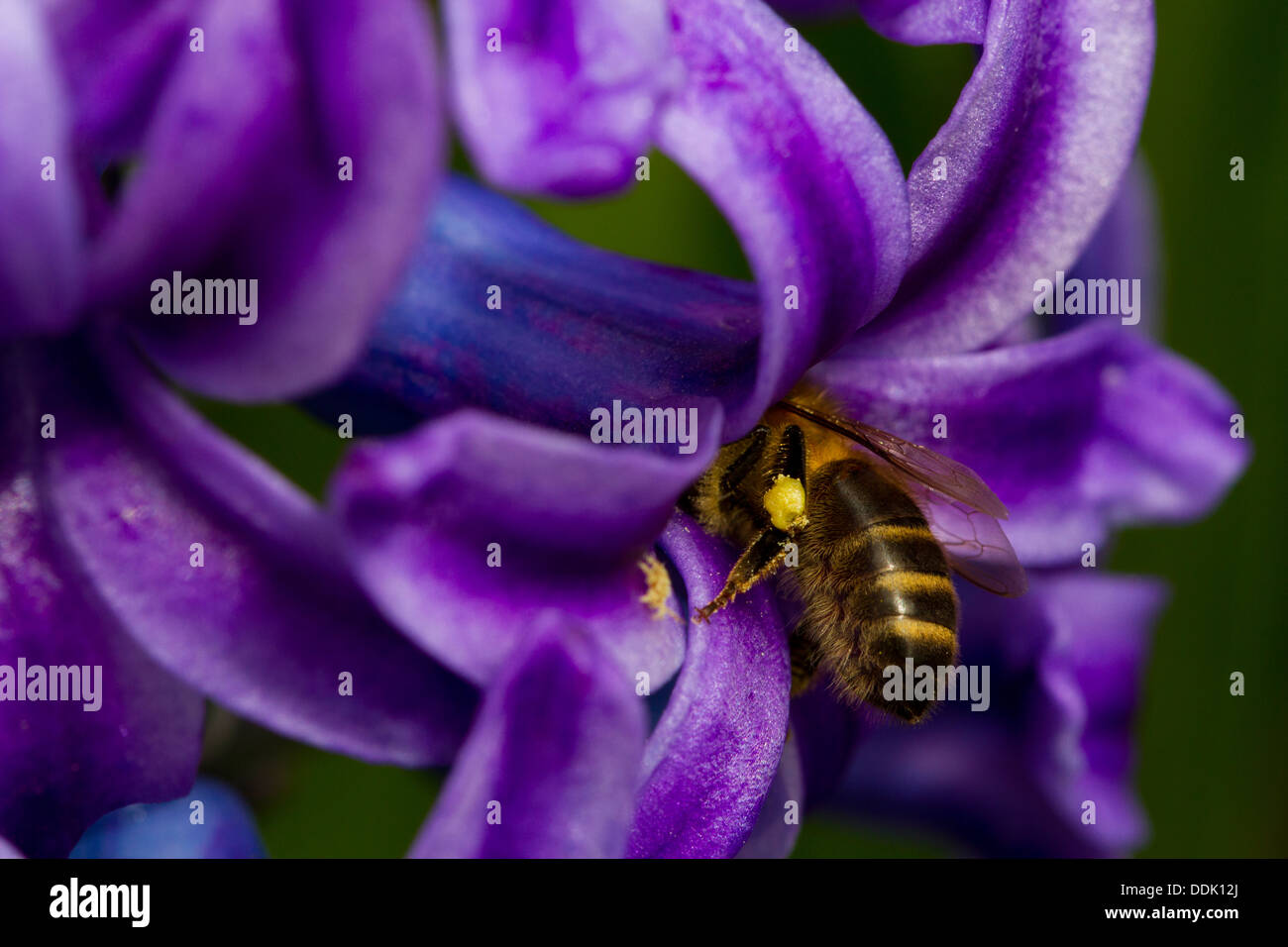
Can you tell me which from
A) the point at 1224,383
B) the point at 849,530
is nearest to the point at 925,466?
the point at 849,530

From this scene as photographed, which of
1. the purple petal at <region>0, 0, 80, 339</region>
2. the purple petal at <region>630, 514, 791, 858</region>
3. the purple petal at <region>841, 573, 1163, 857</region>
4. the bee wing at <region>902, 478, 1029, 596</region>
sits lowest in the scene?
the purple petal at <region>841, 573, 1163, 857</region>

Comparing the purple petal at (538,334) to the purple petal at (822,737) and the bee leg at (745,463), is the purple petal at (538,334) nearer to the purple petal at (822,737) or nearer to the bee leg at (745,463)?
the bee leg at (745,463)

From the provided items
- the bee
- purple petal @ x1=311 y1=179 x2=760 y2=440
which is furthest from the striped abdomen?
purple petal @ x1=311 y1=179 x2=760 y2=440

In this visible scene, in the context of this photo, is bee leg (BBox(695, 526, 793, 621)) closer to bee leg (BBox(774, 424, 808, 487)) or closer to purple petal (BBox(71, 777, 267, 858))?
bee leg (BBox(774, 424, 808, 487))

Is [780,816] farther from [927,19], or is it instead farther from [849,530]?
[927,19]

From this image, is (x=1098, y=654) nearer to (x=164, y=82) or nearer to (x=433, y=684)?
(x=433, y=684)

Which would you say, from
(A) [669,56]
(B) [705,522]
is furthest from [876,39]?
(A) [669,56]

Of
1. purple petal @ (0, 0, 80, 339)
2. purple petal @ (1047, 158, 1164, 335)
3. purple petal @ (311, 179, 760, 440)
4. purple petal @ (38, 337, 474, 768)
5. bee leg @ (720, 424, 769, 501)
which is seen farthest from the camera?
purple petal @ (1047, 158, 1164, 335)
